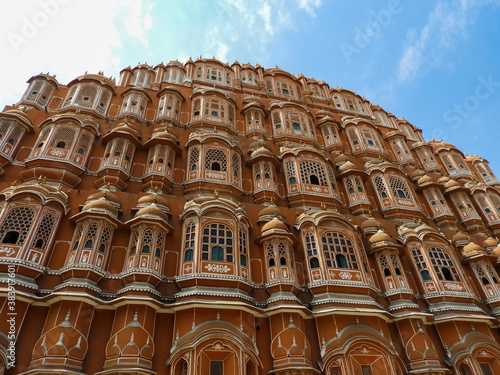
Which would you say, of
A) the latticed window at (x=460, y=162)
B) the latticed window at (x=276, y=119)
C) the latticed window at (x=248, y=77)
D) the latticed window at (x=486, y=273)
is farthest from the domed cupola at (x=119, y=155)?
the latticed window at (x=460, y=162)

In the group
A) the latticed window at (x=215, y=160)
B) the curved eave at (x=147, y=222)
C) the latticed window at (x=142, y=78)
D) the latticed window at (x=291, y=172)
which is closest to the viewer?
the curved eave at (x=147, y=222)

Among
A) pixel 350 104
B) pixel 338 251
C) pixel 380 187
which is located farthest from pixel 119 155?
pixel 350 104

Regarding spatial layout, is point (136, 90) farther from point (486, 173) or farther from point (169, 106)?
point (486, 173)

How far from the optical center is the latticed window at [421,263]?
16.5 m

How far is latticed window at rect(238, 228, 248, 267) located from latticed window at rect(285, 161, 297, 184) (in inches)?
219

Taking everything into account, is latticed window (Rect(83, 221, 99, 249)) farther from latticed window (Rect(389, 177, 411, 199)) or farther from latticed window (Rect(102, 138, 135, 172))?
latticed window (Rect(389, 177, 411, 199))

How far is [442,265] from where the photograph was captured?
16844mm

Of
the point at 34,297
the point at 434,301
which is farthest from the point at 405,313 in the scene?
the point at 34,297

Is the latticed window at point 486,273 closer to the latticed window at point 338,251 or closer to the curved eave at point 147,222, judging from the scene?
the latticed window at point 338,251

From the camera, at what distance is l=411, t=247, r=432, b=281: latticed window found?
16.5 m

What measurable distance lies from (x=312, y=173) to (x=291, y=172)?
51.2 inches

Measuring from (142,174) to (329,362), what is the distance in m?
13.1

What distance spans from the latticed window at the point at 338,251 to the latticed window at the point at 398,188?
7.16 metres

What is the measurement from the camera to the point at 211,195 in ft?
55.7
